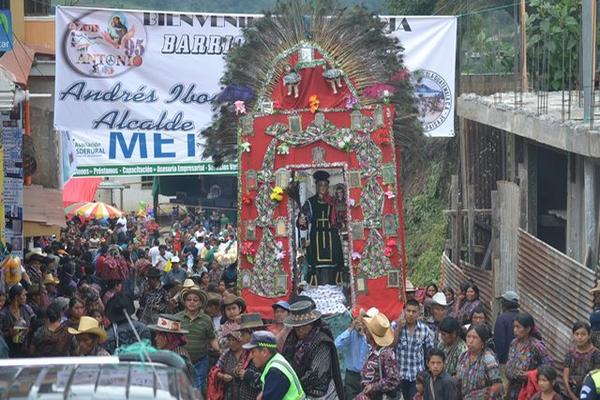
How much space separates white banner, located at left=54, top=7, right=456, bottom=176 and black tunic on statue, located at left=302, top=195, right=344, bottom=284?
7031 millimetres

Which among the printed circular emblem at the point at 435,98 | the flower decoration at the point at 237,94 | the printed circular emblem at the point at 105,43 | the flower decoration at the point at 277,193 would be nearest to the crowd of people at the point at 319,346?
the flower decoration at the point at 277,193

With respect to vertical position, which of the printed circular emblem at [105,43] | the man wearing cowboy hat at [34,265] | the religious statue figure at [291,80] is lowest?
the man wearing cowboy hat at [34,265]

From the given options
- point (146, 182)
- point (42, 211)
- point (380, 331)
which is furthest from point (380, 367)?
point (146, 182)

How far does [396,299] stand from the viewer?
18.2 meters

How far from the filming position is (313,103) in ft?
60.6

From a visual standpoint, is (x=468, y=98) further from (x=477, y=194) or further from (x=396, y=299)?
(x=396, y=299)

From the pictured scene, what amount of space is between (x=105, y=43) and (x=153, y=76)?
3.43 feet

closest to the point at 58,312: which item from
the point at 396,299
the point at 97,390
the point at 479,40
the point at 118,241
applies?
the point at 396,299

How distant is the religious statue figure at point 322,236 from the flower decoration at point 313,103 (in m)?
0.86

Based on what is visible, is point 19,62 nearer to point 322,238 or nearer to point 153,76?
point 322,238

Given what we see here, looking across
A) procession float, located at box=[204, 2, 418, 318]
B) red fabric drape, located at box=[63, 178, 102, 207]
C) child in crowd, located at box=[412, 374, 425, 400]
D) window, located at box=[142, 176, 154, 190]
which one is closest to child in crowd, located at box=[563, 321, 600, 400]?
child in crowd, located at box=[412, 374, 425, 400]

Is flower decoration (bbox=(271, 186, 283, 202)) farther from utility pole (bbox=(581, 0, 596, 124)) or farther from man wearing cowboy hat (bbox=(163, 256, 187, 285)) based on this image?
man wearing cowboy hat (bbox=(163, 256, 187, 285))

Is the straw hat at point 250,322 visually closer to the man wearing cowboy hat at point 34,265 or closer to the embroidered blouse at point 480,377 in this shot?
the embroidered blouse at point 480,377

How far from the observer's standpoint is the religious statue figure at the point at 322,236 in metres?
18.2
